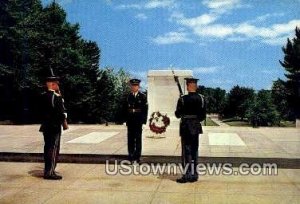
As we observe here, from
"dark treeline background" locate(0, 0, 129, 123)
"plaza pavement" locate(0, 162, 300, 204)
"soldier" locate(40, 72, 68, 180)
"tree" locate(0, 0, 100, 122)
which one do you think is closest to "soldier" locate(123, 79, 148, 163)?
"plaza pavement" locate(0, 162, 300, 204)

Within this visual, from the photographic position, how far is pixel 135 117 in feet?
30.3

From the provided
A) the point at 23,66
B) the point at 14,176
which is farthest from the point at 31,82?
the point at 14,176

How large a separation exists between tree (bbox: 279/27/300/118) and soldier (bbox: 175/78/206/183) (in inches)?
2677

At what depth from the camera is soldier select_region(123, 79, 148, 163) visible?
9.16 meters

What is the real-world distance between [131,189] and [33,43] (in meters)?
35.1

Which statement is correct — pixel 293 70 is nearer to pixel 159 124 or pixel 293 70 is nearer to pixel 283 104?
pixel 283 104

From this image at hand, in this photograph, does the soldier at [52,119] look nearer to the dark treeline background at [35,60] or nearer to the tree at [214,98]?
the dark treeline background at [35,60]

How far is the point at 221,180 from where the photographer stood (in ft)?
25.4

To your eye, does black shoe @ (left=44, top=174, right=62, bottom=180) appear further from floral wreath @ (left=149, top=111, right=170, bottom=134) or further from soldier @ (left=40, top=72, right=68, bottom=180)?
floral wreath @ (left=149, top=111, right=170, bottom=134)

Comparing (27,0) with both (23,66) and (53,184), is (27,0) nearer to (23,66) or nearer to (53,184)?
(23,66)

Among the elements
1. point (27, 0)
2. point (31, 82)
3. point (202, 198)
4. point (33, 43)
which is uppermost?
point (27, 0)

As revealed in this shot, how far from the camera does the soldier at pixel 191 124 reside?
7.65 metres

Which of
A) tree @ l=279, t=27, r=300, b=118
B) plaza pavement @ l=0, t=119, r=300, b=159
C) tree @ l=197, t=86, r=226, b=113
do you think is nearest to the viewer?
plaza pavement @ l=0, t=119, r=300, b=159

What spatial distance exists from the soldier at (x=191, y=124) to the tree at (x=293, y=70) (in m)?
68.0
